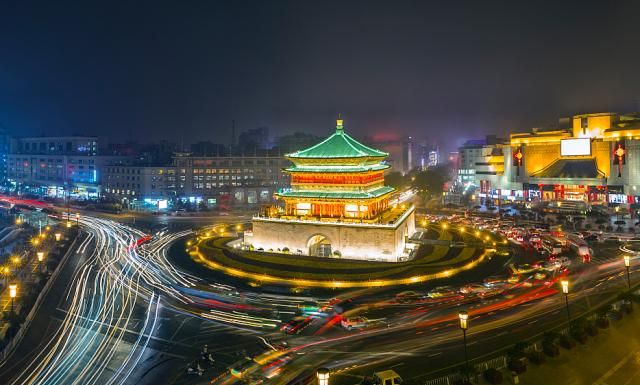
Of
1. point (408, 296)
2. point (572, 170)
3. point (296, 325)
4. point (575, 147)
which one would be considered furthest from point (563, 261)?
point (575, 147)

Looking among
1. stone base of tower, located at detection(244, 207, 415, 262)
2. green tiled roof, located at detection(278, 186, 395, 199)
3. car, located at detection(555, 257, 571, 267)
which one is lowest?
car, located at detection(555, 257, 571, 267)

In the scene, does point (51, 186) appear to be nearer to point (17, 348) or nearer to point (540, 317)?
point (17, 348)

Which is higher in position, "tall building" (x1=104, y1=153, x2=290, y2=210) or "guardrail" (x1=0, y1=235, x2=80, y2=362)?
"tall building" (x1=104, y1=153, x2=290, y2=210)

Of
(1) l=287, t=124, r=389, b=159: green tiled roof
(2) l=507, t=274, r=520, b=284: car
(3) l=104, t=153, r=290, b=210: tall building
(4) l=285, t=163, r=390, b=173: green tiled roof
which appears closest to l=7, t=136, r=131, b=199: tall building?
(3) l=104, t=153, r=290, b=210: tall building

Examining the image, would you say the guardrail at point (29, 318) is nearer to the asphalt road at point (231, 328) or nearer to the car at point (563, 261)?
the asphalt road at point (231, 328)

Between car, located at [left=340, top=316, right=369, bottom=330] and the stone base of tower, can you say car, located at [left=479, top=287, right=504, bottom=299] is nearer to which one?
car, located at [left=340, top=316, right=369, bottom=330]

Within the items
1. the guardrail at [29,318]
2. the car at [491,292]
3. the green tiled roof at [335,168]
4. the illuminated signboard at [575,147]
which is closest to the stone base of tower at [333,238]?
the green tiled roof at [335,168]

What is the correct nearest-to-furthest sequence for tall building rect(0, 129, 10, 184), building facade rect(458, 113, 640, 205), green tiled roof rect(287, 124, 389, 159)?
1. green tiled roof rect(287, 124, 389, 159)
2. building facade rect(458, 113, 640, 205)
3. tall building rect(0, 129, 10, 184)
